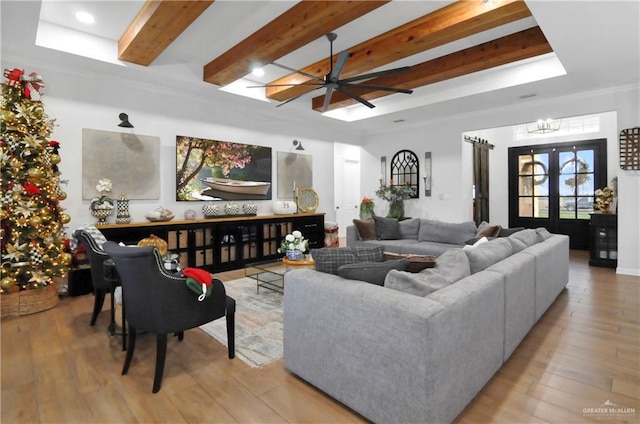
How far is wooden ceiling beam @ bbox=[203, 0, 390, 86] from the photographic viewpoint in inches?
118

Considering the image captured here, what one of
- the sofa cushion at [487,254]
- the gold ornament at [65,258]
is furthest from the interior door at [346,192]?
the sofa cushion at [487,254]

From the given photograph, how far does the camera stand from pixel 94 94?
446 centimetres

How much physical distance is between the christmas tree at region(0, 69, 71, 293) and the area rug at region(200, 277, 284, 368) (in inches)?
78.5

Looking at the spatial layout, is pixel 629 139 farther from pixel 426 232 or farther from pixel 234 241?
pixel 234 241

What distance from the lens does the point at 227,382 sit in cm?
221

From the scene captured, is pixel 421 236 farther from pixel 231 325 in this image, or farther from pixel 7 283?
pixel 7 283

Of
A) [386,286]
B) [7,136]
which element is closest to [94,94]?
[7,136]

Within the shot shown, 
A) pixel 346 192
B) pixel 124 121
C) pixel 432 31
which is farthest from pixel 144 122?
pixel 346 192

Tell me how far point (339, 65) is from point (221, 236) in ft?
10.7

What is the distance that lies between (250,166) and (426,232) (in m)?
3.28

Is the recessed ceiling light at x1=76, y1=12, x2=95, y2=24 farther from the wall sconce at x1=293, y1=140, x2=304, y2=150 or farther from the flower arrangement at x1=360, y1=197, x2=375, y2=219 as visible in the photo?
the flower arrangement at x1=360, y1=197, x2=375, y2=219

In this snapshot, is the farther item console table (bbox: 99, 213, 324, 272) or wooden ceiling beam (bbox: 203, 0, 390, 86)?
console table (bbox: 99, 213, 324, 272)

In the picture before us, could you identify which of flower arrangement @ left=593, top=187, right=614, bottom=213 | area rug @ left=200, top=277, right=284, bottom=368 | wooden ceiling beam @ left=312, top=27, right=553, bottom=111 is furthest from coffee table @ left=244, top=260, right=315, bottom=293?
flower arrangement @ left=593, top=187, right=614, bottom=213

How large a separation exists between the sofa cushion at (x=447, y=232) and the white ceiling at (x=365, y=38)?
210 cm
